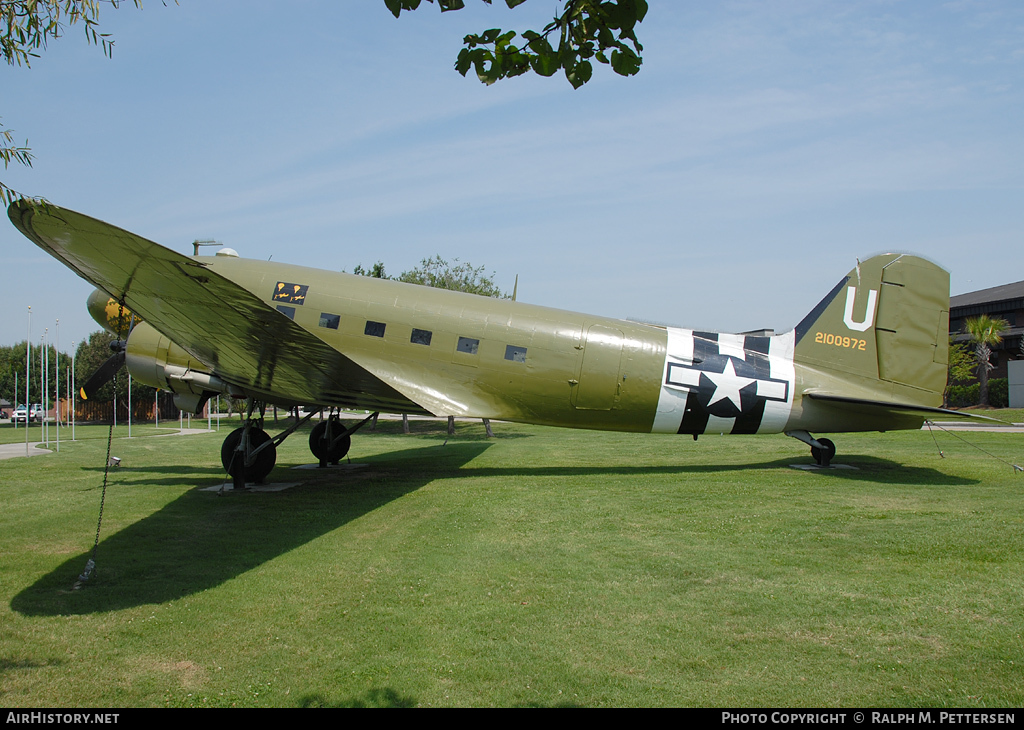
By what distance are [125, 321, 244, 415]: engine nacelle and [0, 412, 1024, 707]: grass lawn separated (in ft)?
6.19

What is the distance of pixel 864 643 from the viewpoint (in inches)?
181

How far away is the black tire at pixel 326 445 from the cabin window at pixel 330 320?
3486mm

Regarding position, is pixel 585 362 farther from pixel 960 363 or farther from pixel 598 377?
pixel 960 363

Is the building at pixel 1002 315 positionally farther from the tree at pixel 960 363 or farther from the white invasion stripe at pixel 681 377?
the white invasion stripe at pixel 681 377

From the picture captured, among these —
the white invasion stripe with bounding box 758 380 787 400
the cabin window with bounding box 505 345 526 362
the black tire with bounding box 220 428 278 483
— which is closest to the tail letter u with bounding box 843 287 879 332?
the white invasion stripe with bounding box 758 380 787 400

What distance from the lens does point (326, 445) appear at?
13891 millimetres

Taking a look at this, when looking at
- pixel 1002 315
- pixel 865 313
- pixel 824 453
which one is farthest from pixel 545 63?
pixel 1002 315

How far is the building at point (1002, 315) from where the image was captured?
41.6m

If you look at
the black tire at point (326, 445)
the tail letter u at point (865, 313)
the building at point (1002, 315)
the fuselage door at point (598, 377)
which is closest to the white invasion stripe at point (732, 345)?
the tail letter u at point (865, 313)

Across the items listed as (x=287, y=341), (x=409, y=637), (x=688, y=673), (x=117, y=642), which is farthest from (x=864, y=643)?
(x=287, y=341)

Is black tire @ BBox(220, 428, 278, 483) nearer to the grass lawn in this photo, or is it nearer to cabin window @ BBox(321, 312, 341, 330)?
the grass lawn

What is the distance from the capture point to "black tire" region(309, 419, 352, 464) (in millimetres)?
13875

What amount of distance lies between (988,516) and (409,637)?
7473 mm
